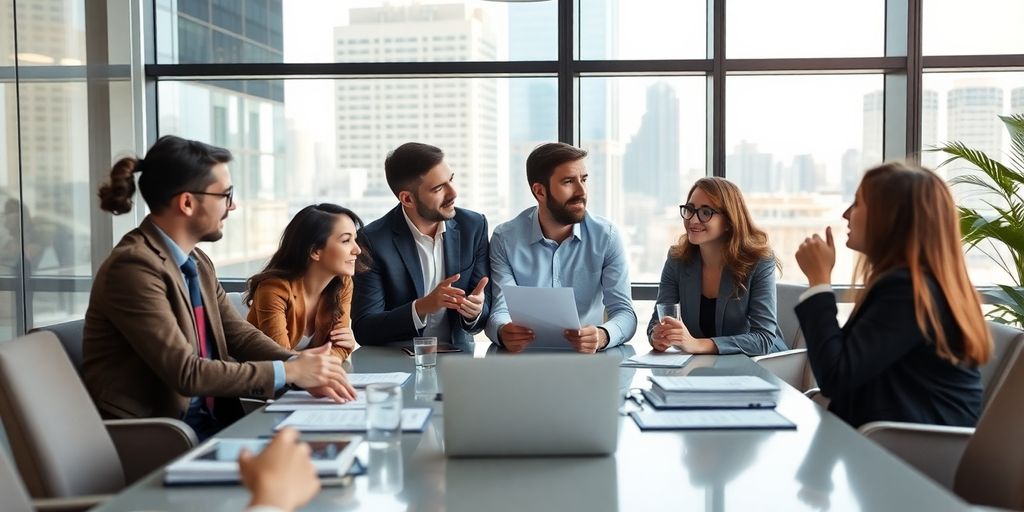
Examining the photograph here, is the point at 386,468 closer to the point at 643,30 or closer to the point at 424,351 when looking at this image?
the point at 424,351

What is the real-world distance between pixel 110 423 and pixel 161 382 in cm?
22

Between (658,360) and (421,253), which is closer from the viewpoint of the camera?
(658,360)

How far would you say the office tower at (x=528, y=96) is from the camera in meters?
5.23

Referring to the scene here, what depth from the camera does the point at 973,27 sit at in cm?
507

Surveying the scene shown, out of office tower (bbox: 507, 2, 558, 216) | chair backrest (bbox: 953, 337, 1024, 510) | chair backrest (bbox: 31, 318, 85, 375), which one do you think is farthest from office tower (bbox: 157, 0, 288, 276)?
chair backrest (bbox: 953, 337, 1024, 510)

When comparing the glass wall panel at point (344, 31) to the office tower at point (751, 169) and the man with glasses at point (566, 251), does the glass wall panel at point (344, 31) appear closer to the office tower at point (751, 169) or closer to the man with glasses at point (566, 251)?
the office tower at point (751, 169)

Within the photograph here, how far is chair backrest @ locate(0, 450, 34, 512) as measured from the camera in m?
1.59

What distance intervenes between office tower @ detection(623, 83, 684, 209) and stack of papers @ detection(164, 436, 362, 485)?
3.82 m

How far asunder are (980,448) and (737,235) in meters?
1.64

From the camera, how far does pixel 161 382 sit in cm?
252

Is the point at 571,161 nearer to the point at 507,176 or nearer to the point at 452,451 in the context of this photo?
the point at 507,176

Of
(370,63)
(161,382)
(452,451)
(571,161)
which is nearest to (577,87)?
(370,63)

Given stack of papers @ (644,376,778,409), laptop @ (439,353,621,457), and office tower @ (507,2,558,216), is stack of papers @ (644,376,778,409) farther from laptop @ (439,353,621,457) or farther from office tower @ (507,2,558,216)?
office tower @ (507,2,558,216)

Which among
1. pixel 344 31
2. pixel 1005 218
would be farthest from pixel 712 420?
pixel 344 31
